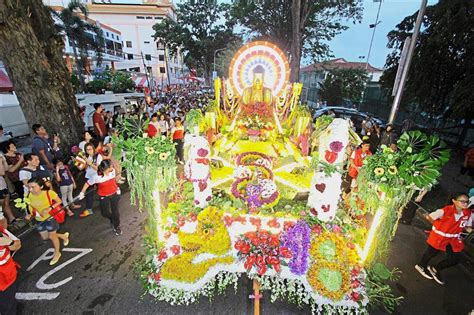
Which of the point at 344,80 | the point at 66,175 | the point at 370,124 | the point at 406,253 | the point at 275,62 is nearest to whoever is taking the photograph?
the point at 406,253

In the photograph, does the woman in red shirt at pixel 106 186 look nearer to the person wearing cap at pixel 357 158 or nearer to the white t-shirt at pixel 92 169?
the white t-shirt at pixel 92 169

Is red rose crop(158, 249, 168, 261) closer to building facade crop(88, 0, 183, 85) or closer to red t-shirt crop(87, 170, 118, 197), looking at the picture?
red t-shirt crop(87, 170, 118, 197)

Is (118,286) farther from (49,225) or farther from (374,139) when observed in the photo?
(374,139)

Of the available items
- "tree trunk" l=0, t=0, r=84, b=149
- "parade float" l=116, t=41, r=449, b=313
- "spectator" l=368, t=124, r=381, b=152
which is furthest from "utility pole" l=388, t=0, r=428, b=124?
"tree trunk" l=0, t=0, r=84, b=149

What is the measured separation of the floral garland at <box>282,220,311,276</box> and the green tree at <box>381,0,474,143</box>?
10.3 m

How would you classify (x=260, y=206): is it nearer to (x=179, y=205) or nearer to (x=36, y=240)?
(x=179, y=205)

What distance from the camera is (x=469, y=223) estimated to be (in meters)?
4.12

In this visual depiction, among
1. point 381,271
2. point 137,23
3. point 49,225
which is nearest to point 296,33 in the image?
point 381,271

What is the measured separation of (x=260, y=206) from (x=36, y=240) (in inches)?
205

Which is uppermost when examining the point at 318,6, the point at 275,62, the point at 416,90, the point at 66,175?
the point at 318,6

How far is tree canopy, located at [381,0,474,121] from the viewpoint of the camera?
31.3ft

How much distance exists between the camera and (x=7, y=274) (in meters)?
3.22

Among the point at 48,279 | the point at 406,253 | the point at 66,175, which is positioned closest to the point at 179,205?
the point at 48,279

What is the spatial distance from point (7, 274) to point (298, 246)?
4.27 m
